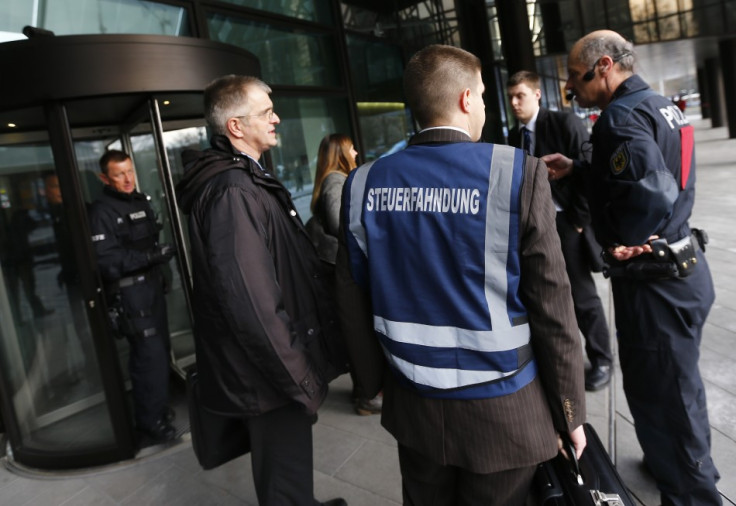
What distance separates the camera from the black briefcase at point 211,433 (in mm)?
1982

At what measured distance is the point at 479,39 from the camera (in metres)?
9.79

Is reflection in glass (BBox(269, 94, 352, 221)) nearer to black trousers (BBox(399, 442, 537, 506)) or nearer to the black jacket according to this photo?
the black jacket

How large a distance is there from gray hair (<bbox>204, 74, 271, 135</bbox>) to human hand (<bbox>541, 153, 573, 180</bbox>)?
4.58 feet

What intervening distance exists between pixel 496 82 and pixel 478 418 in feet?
32.5

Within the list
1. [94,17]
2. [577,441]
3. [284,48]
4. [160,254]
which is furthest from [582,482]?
[284,48]

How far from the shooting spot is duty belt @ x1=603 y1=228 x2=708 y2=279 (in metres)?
1.84

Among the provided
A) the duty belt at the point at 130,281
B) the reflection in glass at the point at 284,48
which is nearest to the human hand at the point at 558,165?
the duty belt at the point at 130,281

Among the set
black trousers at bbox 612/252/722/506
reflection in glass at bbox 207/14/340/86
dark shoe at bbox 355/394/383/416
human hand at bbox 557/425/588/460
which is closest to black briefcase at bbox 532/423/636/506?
human hand at bbox 557/425/588/460

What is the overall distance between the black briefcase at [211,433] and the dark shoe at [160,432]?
146 cm

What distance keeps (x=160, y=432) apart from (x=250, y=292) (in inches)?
84.6

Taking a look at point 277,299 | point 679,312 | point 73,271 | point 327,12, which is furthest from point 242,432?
point 327,12

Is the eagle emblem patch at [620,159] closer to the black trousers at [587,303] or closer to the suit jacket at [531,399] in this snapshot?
the suit jacket at [531,399]

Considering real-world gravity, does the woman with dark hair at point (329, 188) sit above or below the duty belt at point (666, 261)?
above

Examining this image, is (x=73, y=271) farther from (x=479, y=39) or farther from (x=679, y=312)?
(x=479, y=39)
